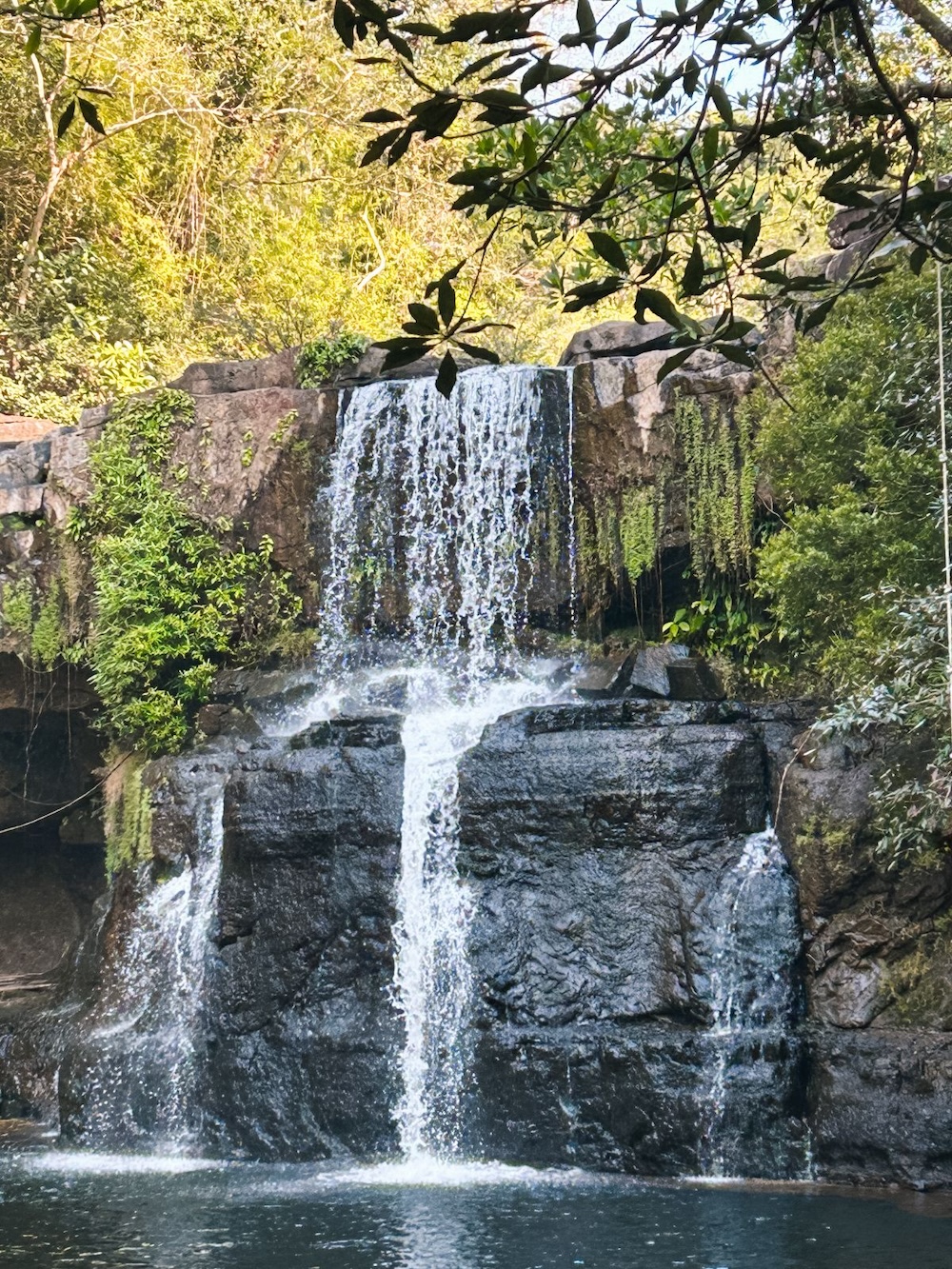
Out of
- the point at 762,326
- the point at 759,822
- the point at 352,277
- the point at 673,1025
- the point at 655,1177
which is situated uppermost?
the point at 352,277

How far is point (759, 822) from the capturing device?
9.59 metres

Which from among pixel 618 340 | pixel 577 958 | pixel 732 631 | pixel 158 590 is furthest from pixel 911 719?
pixel 158 590

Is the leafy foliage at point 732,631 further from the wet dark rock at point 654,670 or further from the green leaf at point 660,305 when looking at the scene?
the green leaf at point 660,305

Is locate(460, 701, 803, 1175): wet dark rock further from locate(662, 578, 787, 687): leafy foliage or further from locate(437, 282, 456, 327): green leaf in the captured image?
locate(437, 282, 456, 327): green leaf

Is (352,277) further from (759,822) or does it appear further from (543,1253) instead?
(543,1253)

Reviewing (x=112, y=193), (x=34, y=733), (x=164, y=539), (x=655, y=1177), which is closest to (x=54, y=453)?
(x=164, y=539)

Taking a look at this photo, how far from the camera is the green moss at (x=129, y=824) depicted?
11.6 m

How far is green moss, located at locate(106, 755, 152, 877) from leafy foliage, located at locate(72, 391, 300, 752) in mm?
578

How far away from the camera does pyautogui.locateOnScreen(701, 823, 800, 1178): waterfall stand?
8.49m

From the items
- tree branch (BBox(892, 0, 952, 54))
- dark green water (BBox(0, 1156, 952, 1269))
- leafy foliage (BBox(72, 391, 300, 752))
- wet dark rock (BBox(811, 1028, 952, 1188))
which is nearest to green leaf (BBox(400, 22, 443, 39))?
tree branch (BBox(892, 0, 952, 54))

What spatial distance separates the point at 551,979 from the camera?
30.5 feet

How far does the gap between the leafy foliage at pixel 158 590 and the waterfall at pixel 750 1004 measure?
18.7ft

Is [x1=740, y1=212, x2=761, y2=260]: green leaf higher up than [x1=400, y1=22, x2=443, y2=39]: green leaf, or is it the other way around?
[x1=400, y1=22, x2=443, y2=39]: green leaf

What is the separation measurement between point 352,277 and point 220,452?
22.8 feet
